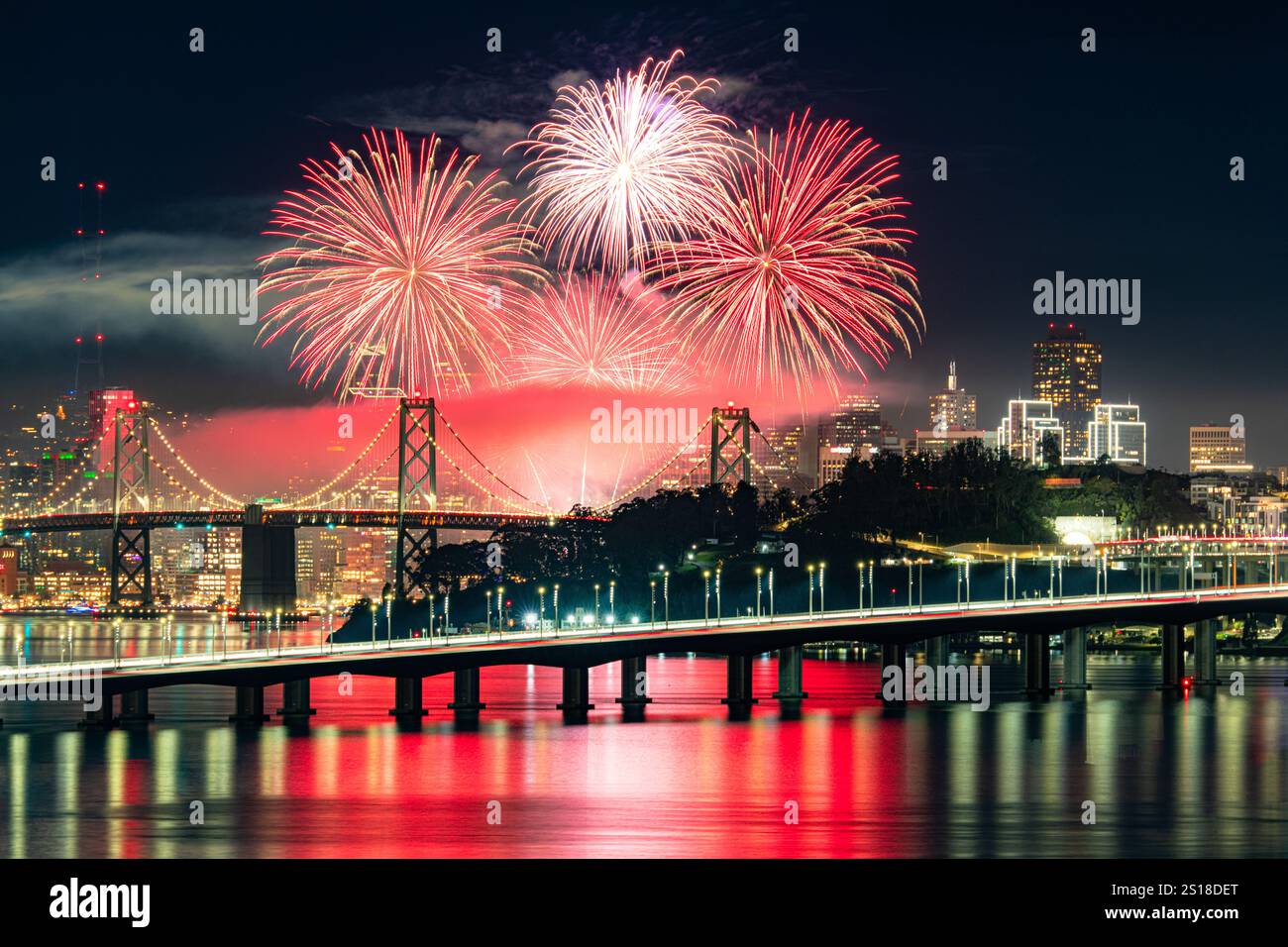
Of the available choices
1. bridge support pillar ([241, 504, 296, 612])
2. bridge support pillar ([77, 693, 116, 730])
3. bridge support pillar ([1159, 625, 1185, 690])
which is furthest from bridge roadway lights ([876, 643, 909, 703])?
bridge support pillar ([241, 504, 296, 612])

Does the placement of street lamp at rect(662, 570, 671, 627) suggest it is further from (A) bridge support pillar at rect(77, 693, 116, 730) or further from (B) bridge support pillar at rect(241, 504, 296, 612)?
(A) bridge support pillar at rect(77, 693, 116, 730)

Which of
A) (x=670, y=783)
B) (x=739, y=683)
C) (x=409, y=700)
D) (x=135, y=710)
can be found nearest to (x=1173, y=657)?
(x=739, y=683)

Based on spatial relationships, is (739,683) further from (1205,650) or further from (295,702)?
(1205,650)

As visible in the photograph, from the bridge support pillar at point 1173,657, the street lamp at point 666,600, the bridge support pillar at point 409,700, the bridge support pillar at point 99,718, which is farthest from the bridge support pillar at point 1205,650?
the bridge support pillar at point 99,718

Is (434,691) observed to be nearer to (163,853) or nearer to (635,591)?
(635,591)

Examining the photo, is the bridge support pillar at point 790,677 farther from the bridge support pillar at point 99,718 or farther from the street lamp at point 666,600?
the bridge support pillar at point 99,718
